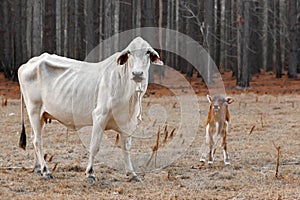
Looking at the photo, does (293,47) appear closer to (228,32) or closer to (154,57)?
(228,32)

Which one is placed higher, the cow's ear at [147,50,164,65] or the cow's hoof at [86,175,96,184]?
the cow's ear at [147,50,164,65]

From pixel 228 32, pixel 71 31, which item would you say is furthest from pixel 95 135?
pixel 228 32

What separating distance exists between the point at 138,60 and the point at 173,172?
6.22 feet

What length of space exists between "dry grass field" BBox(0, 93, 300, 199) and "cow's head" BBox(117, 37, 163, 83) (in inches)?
53.0

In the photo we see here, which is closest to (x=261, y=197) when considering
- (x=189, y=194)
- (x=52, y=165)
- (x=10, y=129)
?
(x=189, y=194)

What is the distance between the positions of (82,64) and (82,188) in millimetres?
1847

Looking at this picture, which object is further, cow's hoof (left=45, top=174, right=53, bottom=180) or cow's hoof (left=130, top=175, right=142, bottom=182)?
cow's hoof (left=45, top=174, right=53, bottom=180)

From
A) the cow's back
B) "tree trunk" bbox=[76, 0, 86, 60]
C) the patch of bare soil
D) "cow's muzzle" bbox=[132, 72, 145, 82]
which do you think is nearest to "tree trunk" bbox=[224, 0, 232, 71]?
"tree trunk" bbox=[76, 0, 86, 60]

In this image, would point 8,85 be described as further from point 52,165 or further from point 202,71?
point 52,165

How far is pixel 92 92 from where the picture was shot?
298 inches

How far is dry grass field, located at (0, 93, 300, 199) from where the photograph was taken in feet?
22.2

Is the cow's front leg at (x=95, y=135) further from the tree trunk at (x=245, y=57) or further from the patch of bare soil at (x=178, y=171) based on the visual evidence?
the tree trunk at (x=245, y=57)

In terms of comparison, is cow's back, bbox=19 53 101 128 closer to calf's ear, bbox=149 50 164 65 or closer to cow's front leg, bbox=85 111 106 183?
cow's front leg, bbox=85 111 106 183

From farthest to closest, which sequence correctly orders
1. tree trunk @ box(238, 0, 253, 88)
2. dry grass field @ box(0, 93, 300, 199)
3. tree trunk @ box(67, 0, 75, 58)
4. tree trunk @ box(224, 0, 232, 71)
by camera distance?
tree trunk @ box(224, 0, 232, 71)
tree trunk @ box(67, 0, 75, 58)
tree trunk @ box(238, 0, 253, 88)
dry grass field @ box(0, 93, 300, 199)
